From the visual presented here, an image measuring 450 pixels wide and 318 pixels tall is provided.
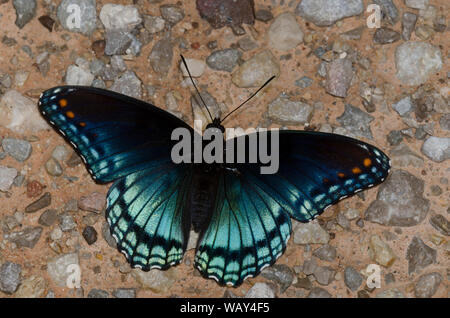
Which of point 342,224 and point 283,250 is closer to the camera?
point 283,250

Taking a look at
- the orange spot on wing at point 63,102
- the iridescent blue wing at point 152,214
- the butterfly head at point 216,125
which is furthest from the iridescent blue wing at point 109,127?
the butterfly head at point 216,125

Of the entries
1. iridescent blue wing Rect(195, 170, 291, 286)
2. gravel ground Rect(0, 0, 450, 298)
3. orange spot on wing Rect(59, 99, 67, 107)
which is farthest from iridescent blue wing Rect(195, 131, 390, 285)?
orange spot on wing Rect(59, 99, 67, 107)

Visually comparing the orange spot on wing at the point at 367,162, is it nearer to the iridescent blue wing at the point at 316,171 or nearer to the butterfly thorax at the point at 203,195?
the iridescent blue wing at the point at 316,171

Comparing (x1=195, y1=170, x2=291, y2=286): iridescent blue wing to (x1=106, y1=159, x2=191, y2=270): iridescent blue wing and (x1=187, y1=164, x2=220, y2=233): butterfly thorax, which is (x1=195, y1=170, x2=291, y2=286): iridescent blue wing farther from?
(x1=106, y1=159, x2=191, y2=270): iridescent blue wing

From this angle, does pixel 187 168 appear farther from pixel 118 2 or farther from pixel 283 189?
pixel 118 2

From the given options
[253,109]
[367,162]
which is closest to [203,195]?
[253,109]

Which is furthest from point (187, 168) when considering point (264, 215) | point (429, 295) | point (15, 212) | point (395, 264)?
point (429, 295)
